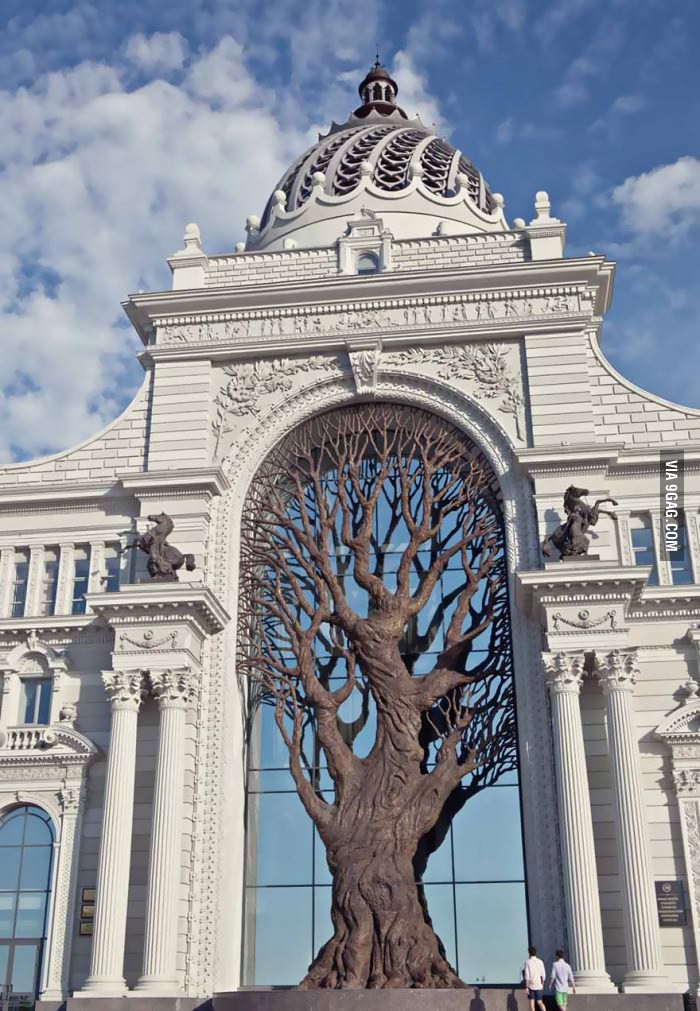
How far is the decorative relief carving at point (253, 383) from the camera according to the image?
31.8 meters

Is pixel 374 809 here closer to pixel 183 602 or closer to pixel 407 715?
pixel 407 715

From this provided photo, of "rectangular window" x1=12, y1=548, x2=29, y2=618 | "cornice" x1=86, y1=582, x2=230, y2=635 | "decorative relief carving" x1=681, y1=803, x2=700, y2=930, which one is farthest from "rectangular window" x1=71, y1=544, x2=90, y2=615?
"decorative relief carving" x1=681, y1=803, x2=700, y2=930

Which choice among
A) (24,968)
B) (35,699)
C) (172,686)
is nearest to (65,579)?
(35,699)

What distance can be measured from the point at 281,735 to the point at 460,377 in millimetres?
10832

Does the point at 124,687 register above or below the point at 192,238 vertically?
below

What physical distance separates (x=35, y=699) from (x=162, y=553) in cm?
534

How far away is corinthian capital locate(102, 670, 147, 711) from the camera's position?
89.7 ft

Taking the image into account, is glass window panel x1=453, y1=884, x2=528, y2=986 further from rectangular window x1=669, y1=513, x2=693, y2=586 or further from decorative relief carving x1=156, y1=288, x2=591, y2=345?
decorative relief carving x1=156, y1=288, x2=591, y2=345

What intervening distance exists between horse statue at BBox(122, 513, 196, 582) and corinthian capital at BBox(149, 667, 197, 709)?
2.48 m

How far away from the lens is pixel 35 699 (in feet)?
97.6

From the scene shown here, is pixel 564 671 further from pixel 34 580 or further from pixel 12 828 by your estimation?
pixel 34 580

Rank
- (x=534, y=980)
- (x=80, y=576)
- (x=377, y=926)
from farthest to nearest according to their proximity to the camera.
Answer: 1. (x=80, y=576)
2. (x=377, y=926)
3. (x=534, y=980)

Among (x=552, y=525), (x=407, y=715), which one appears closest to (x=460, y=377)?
(x=552, y=525)

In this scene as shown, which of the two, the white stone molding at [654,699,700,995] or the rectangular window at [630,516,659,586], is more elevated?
the rectangular window at [630,516,659,586]
